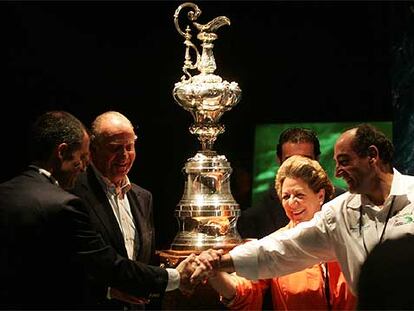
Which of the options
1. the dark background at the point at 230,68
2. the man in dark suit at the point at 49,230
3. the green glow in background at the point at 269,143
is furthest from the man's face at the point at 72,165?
the green glow in background at the point at 269,143

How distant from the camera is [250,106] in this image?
4422 millimetres

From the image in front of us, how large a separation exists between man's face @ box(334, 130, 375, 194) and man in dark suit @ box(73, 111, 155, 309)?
773 mm

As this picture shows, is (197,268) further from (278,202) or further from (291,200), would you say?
(278,202)

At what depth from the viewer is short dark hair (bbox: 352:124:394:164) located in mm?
2588

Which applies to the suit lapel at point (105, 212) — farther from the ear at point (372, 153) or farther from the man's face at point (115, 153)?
the ear at point (372, 153)

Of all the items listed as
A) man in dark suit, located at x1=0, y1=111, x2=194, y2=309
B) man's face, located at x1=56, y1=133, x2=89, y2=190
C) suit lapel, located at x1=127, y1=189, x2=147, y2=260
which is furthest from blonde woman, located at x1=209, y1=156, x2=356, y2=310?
man's face, located at x1=56, y1=133, x2=89, y2=190

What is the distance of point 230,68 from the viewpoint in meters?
4.39

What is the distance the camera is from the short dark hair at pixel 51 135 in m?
2.38

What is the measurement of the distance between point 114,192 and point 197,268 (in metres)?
0.46

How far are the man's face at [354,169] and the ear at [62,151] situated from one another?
903 millimetres

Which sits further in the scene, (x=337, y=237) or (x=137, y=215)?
(x=137, y=215)

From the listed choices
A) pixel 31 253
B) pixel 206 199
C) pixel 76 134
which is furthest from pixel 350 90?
pixel 31 253

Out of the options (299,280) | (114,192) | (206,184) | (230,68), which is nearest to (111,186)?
(114,192)

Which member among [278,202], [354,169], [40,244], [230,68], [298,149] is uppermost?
[230,68]
